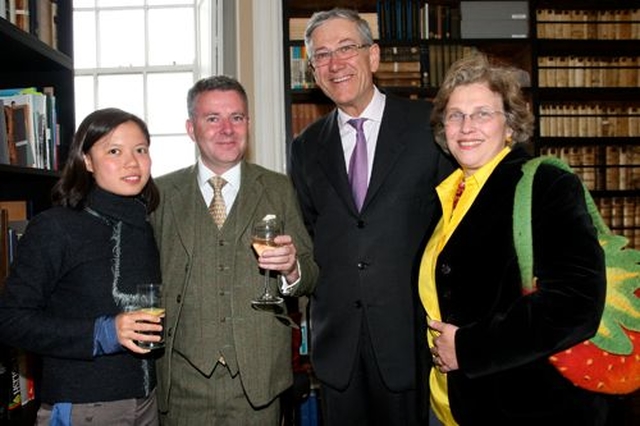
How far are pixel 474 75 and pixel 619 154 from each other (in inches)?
116

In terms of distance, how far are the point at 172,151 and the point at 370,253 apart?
120 inches

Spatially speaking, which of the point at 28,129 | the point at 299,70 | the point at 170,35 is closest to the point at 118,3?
the point at 170,35

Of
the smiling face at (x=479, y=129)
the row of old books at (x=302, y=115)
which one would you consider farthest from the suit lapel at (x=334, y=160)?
the row of old books at (x=302, y=115)

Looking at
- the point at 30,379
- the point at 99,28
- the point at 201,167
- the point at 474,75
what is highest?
the point at 99,28

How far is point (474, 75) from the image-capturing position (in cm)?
179

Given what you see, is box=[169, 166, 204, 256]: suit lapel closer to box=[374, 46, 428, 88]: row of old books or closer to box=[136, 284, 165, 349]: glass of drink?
box=[136, 284, 165, 349]: glass of drink

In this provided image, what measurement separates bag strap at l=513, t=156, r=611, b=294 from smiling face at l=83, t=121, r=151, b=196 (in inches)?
41.6

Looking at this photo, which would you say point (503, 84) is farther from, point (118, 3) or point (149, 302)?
point (118, 3)

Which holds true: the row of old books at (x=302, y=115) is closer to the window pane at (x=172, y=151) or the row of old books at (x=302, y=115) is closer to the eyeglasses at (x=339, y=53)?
the window pane at (x=172, y=151)

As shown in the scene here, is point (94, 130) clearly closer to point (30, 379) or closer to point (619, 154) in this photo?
point (30, 379)

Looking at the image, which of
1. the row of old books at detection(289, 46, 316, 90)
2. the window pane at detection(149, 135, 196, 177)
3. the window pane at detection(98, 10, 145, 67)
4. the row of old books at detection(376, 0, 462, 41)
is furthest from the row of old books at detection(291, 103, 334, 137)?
the window pane at detection(98, 10, 145, 67)

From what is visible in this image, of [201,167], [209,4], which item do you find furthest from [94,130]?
[209,4]

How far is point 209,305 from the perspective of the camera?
1.92 metres

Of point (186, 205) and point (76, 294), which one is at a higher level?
point (186, 205)
